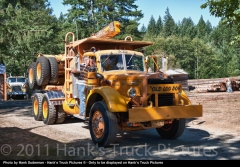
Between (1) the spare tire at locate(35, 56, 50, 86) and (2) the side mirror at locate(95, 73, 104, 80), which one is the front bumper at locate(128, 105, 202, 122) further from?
(1) the spare tire at locate(35, 56, 50, 86)

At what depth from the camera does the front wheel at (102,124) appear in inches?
283

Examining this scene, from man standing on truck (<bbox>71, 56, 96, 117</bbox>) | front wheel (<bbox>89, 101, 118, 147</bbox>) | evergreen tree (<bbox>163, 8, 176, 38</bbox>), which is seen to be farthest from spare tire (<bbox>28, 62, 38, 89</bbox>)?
evergreen tree (<bbox>163, 8, 176, 38</bbox>)

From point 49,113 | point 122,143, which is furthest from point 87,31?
point 122,143

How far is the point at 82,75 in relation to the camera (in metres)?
9.07

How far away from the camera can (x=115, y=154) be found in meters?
6.75

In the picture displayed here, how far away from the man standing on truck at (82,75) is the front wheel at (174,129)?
2.34m

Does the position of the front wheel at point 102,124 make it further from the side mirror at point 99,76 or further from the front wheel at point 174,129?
the front wheel at point 174,129

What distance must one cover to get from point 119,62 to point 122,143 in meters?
2.28

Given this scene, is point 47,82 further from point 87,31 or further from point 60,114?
point 87,31

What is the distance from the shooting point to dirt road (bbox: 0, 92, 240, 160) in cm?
659

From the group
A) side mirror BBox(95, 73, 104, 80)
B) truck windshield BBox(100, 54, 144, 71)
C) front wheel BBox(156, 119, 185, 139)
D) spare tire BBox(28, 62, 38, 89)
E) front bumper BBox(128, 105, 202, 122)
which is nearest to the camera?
front bumper BBox(128, 105, 202, 122)

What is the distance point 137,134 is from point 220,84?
22497 millimetres

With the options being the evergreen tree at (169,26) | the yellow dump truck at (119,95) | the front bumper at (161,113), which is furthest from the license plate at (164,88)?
the evergreen tree at (169,26)

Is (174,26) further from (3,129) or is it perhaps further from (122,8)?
(3,129)
